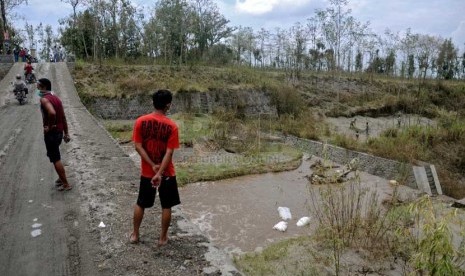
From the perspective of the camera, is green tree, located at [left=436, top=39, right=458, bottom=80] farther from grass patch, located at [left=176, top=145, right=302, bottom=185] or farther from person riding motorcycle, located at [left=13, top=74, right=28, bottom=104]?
person riding motorcycle, located at [left=13, top=74, right=28, bottom=104]

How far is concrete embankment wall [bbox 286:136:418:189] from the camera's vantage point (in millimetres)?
10734

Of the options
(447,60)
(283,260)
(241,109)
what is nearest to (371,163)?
(283,260)

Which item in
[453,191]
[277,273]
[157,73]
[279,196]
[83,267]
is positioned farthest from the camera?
[157,73]

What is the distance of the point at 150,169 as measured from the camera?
12.0 ft

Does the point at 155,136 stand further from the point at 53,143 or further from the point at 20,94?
the point at 20,94

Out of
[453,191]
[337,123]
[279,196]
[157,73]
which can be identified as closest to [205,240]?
[279,196]

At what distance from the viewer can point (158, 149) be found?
3.62m

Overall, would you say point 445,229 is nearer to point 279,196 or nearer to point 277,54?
point 279,196

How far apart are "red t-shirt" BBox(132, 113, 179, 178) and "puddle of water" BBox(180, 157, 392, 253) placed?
279 centimetres

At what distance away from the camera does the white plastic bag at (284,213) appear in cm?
717

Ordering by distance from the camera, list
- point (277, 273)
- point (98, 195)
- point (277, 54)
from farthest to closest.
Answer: point (277, 54) < point (98, 195) < point (277, 273)

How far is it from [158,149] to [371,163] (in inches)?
391

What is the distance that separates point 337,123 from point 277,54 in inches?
817

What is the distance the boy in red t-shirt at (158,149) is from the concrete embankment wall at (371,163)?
6.61 meters
